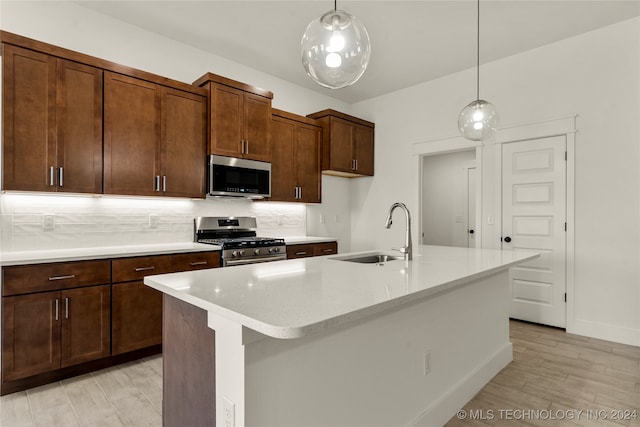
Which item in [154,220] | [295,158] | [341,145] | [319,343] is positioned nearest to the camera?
[319,343]

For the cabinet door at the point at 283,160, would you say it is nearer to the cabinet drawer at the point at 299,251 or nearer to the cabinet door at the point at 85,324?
the cabinet drawer at the point at 299,251

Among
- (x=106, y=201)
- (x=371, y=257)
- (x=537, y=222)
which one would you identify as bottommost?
(x=371, y=257)

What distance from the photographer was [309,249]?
4.26 m

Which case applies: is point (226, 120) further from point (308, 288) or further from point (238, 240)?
point (308, 288)

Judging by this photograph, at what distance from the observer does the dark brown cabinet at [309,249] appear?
4.04m

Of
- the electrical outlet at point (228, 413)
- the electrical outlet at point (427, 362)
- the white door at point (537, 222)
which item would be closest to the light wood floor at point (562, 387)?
the electrical outlet at point (427, 362)

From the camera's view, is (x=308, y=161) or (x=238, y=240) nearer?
(x=238, y=240)

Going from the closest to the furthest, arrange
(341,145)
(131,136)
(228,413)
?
(228,413)
(131,136)
(341,145)

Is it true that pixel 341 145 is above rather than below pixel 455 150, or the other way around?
above

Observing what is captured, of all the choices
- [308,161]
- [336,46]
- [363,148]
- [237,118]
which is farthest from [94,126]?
[363,148]

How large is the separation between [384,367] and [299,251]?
2582 mm

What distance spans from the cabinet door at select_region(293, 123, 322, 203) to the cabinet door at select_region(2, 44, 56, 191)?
2.50 metres

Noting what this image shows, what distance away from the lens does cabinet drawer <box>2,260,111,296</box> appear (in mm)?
2270

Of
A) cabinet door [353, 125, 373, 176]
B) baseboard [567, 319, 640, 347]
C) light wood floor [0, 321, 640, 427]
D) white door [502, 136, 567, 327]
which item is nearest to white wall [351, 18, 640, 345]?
baseboard [567, 319, 640, 347]
